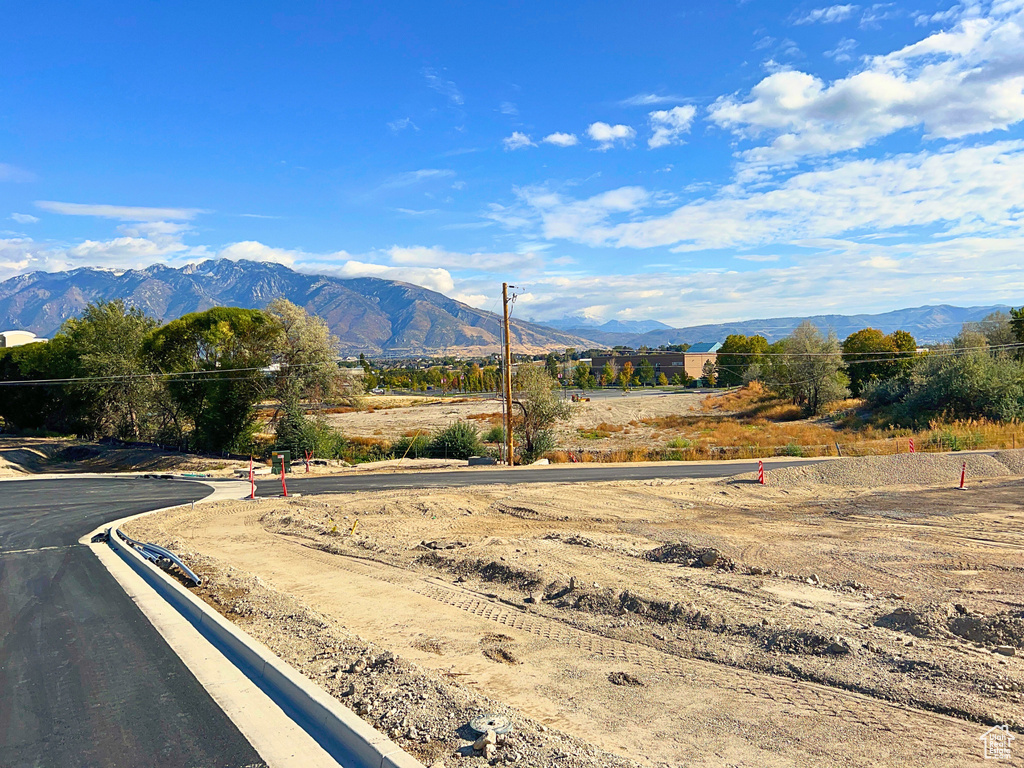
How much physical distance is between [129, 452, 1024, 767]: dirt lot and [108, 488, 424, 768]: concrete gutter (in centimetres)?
32

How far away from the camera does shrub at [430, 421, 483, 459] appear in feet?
138

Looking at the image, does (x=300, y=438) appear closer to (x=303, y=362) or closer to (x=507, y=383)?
(x=303, y=362)

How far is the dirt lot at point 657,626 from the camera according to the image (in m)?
5.81

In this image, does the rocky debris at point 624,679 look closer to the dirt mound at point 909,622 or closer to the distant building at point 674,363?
the dirt mound at point 909,622

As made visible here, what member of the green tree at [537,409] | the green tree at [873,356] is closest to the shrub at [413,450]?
the green tree at [537,409]

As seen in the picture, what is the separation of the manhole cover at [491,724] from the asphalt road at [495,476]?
2277 cm

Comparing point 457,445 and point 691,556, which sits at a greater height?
point 691,556

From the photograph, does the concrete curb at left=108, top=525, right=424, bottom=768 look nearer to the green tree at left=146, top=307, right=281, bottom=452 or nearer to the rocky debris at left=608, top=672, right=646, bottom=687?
the rocky debris at left=608, top=672, right=646, bottom=687

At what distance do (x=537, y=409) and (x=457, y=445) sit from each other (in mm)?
5734

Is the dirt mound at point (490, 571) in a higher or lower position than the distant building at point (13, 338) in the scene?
lower

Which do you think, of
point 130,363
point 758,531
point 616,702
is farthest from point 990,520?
point 130,363

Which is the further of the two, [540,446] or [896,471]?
[540,446]

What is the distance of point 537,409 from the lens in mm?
42062

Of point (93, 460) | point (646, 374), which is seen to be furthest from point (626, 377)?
point (93, 460)
